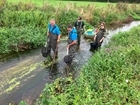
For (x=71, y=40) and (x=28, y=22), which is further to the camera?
(x=28, y=22)

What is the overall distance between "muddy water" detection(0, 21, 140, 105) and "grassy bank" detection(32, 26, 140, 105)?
41.9 inches

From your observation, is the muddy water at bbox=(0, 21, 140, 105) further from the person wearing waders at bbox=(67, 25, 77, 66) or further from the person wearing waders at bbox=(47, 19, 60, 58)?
the person wearing waders at bbox=(47, 19, 60, 58)

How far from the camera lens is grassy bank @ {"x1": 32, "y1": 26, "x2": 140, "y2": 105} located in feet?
27.7

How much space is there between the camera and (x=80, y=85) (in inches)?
365

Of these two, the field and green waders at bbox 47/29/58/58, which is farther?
green waders at bbox 47/29/58/58

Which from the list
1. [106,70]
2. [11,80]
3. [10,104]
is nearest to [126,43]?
[106,70]

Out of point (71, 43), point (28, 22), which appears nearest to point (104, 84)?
point (71, 43)

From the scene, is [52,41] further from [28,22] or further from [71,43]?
[28,22]

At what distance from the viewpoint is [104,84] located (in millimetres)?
9336

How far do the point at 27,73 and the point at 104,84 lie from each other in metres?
4.34

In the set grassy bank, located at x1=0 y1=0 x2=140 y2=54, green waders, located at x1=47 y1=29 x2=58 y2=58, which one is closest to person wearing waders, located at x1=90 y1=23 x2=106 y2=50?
green waders, located at x1=47 y1=29 x2=58 y2=58

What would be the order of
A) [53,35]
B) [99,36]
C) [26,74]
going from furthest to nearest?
[99,36] → [53,35] → [26,74]

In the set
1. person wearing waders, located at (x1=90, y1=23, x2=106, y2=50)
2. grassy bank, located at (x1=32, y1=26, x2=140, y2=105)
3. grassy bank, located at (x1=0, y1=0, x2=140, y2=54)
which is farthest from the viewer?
grassy bank, located at (x1=0, y1=0, x2=140, y2=54)

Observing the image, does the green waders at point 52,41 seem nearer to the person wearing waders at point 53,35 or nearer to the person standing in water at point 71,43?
the person wearing waders at point 53,35
